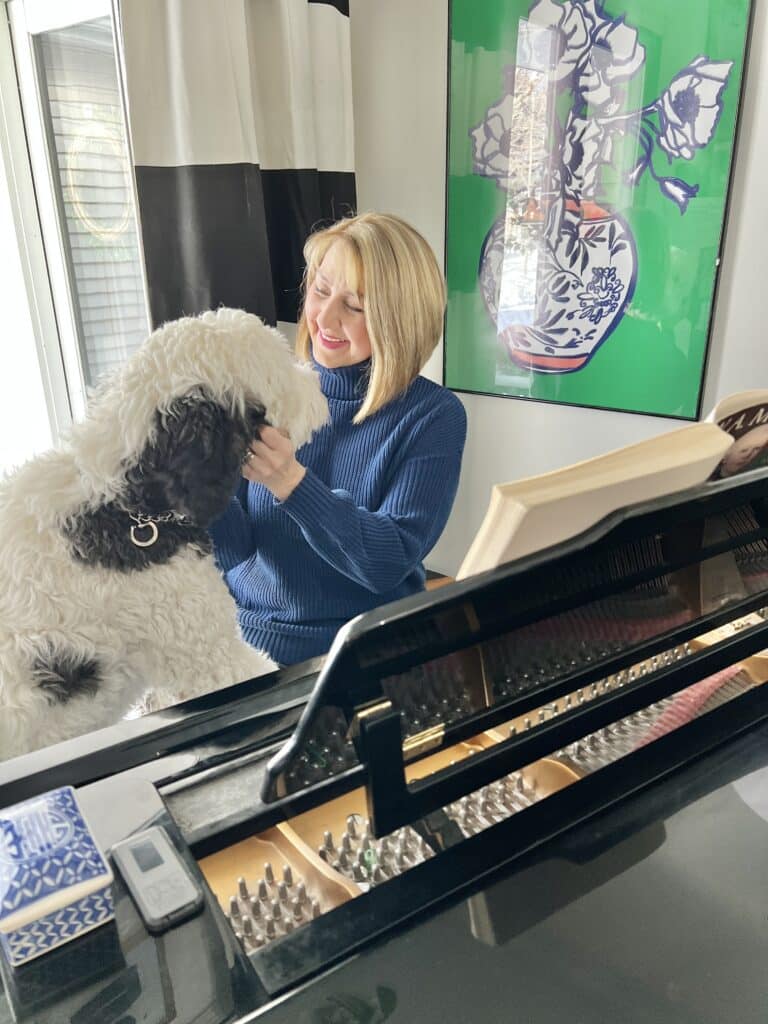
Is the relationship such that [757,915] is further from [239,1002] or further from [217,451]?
[217,451]

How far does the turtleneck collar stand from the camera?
1.32 metres

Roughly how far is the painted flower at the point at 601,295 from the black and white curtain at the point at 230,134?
0.84m

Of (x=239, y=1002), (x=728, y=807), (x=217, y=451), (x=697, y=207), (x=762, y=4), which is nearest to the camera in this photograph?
(x=239, y=1002)

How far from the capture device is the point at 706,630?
0.65 meters

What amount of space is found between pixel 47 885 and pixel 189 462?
1.67 ft

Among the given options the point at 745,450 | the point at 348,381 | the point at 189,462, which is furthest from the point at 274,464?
the point at 745,450

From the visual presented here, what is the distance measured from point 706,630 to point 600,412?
5.23ft

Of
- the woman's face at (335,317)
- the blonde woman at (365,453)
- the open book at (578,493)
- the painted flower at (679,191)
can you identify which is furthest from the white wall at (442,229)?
the open book at (578,493)

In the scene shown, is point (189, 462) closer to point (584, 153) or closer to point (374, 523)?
point (374, 523)

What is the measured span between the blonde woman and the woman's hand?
0.68 ft

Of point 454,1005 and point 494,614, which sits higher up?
point 494,614

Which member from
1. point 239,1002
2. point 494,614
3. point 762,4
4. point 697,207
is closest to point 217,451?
point 494,614

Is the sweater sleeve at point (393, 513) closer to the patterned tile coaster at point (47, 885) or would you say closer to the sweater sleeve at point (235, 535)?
the sweater sleeve at point (235, 535)

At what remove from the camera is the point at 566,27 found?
6.23ft
